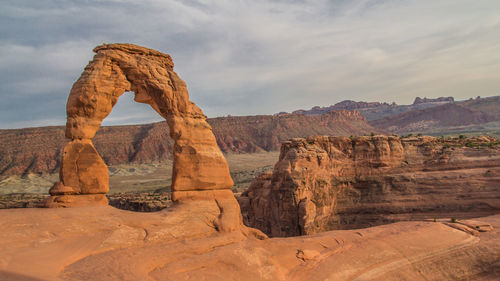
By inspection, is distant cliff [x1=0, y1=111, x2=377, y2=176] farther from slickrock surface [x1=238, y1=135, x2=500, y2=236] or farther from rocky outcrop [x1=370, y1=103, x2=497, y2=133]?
slickrock surface [x1=238, y1=135, x2=500, y2=236]

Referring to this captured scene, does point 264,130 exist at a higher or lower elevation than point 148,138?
higher

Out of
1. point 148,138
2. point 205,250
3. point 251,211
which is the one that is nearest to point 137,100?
point 205,250

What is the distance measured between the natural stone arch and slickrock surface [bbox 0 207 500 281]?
1.19 meters

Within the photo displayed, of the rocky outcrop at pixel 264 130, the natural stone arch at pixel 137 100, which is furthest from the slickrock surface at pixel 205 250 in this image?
the rocky outcrop at pixel 264 130

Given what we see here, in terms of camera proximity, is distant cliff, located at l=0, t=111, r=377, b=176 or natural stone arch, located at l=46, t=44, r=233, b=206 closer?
natural stone arch, located at l=46, t=44, r=233, b=206

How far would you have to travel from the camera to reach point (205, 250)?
36.7 feet

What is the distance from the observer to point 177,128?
1401 cm

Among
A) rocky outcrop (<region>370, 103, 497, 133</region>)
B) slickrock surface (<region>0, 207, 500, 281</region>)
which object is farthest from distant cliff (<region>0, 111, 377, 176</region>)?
slickrock surface (<region>0, 207, 500, 281</region>)

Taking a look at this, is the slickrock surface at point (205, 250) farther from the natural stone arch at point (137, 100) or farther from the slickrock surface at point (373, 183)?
the slickrock surface at point (373, 183)

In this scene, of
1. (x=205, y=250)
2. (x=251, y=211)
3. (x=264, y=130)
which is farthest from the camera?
(x=264, y=130)

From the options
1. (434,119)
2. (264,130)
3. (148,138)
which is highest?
(434,119)

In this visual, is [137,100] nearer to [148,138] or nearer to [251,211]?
[251,211]

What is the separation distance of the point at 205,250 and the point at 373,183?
16846 mm

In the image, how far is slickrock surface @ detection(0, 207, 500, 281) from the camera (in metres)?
8.66
